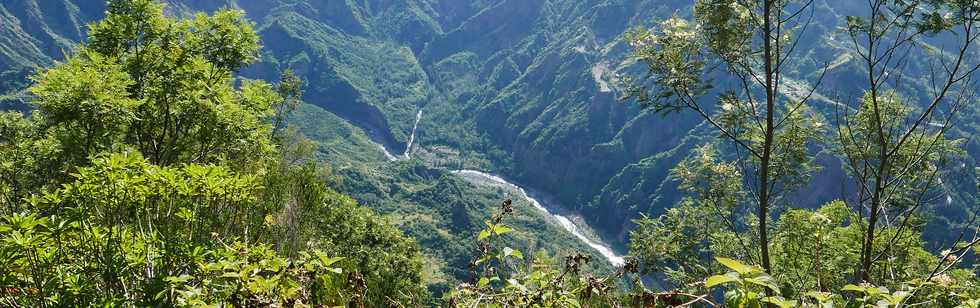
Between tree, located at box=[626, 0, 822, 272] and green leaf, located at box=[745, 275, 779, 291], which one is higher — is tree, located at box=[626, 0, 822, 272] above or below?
above

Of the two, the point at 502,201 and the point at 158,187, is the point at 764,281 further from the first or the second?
the point at 502,201

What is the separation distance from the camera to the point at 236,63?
41.0ft

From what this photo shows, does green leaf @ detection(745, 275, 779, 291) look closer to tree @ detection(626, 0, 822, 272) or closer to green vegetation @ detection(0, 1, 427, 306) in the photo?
green vegetation @ detection(0, 1, 427, 306)

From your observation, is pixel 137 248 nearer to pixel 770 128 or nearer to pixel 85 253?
pixel 85 253

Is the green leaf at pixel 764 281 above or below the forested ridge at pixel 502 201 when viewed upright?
below

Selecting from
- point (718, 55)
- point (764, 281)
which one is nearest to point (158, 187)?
point (764, 281)

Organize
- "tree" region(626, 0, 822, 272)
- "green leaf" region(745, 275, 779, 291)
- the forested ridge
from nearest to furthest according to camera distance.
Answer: "green leaf" region(745, 275, 779, 291) → the forested ridge → "tree" region(626, 0, 822, 272)

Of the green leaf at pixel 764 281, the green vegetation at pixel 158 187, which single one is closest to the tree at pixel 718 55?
the green vegetation at pixel 158 187

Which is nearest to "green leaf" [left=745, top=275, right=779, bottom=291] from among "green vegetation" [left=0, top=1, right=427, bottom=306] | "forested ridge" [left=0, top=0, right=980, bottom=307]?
"forested ridge" [left=0, top=0, right=980, bottom=307]

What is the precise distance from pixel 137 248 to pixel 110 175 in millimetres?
596

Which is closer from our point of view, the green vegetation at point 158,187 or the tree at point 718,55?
the green vegetation at point 158,187

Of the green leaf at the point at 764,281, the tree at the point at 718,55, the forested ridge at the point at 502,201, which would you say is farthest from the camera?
the tree at the point at 718,55

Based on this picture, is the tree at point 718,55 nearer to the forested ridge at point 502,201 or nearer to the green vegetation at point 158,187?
the forested ridge at point 502,201

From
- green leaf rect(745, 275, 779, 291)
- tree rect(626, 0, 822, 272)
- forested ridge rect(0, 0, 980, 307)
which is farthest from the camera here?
tree rect(626, 0, 822, 272)
